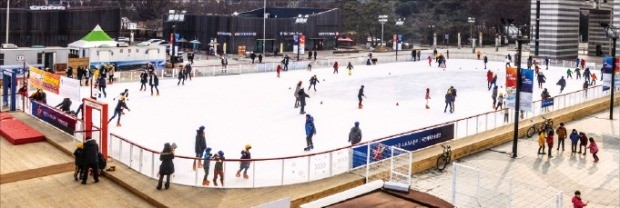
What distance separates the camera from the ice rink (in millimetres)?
21281

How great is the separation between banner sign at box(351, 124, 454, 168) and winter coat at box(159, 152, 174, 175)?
16.6 ft

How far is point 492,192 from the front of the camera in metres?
15.5

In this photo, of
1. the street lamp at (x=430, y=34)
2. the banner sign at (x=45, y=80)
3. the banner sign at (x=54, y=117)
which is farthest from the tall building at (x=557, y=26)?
the banner sign at (x=54, y=117)

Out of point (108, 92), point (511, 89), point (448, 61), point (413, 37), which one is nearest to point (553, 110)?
point (511, 89)

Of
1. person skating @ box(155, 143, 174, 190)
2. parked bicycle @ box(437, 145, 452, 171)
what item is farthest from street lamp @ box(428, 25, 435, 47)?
person skating @ box(155, 143, 174, 190)

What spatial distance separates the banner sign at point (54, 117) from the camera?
1973 centimetres

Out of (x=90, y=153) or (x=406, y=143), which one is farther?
(x=406, y=143)

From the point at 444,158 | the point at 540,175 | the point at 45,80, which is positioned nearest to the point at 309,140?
the point at 444,158

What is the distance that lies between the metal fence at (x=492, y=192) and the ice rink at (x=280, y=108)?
5.50 m

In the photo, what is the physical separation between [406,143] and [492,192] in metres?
3.68

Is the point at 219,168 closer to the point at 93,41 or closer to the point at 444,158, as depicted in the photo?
the point at 444,158

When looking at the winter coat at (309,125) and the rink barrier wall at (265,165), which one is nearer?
the rink barrier wall at (265,165)

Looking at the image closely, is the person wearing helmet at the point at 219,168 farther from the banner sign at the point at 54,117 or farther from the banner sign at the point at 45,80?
the banner sign at the point at 45,80

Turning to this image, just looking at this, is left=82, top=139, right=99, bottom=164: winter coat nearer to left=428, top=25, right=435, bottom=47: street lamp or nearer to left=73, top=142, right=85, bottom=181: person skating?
left=73, top=142, right=85, bottom=181: person skating
